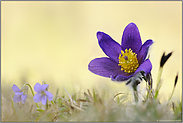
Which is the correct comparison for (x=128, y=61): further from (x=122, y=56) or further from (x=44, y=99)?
(x=44, y=99)

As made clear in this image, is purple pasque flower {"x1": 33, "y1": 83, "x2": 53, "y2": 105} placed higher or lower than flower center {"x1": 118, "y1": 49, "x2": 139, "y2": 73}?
lower

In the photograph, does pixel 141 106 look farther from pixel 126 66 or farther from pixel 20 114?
pixel 20 114

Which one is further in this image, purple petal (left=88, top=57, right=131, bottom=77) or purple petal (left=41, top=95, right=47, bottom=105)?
purple petal (left=88, top=57, right=131, bottom=77)

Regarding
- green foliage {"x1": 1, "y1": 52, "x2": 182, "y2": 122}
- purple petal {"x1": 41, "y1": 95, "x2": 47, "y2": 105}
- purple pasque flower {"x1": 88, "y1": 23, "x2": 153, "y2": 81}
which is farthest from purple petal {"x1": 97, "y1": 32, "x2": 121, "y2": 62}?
purple petal {"x1": 41, "y1": 95, "x2": 47, "y2": 105}

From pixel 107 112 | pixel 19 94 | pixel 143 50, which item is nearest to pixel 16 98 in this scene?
pixel 19 94

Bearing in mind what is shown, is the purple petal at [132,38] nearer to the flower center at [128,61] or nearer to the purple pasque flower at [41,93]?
the flower center at [128,61]

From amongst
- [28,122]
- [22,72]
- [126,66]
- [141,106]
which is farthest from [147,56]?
[22,72]

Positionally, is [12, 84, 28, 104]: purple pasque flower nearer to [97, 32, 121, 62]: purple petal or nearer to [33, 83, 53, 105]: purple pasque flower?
[33, 83, 53, 105]: purple pasque flower
